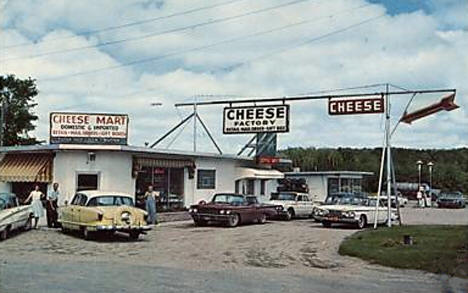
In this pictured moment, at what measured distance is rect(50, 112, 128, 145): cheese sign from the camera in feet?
97.8

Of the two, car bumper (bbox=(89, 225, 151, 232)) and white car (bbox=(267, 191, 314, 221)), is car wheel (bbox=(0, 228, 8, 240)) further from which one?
white car (bbox=(267, 191, 314, 221))

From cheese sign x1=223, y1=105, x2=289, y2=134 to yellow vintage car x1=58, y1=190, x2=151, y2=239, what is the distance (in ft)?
20.6

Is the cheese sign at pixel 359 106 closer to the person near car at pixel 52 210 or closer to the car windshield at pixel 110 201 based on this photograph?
the car windshield at pixel 110 201

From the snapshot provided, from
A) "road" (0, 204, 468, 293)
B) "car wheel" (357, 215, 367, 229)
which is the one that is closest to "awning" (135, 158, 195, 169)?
"road" (0, 204, 468, 293)

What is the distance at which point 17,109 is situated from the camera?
52.1 m

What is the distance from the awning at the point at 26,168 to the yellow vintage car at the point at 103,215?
22.2 ft

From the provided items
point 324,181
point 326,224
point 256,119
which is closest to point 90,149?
point 256,119

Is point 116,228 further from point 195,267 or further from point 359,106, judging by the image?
point 359,106

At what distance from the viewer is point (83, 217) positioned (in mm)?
21125

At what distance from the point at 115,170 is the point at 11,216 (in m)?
9.02

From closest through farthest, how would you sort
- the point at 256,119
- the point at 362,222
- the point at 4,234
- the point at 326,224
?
Answer: the point at 4,234 → the point at 256,119 → the point at 362,222 → the point at 326,224

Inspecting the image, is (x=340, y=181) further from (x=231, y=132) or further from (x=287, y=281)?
(x=287, y=281)

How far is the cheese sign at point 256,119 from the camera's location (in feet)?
85.8

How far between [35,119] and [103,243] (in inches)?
1379
